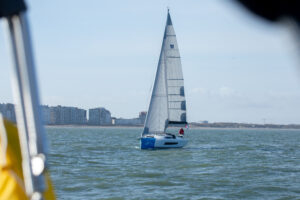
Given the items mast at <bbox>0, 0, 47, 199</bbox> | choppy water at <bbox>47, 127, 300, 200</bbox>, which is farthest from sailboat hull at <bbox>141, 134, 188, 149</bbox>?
mast at <bbox>0, 0, 47, 199</bbox>

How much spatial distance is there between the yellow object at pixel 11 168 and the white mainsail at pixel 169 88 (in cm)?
3347

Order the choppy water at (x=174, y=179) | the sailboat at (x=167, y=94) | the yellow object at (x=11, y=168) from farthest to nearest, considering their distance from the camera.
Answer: the sailboat at (x=167, y=94) < the choppy water at (x=174, y=179) < the yellow object at (x=11, y=168)

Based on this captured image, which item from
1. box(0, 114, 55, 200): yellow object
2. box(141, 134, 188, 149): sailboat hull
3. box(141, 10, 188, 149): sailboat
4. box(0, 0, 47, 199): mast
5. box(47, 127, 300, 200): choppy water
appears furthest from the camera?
box(141, 10, 188, 149): sailboat

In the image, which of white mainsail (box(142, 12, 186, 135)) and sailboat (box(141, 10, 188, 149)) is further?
white mainsail (box(142, 12, 186, 135))

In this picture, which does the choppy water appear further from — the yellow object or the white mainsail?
Answer: the yellow object

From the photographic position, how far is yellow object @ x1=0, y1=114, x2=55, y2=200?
158cm

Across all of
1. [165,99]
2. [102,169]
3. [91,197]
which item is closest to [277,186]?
[91,197]

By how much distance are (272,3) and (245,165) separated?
964 inches

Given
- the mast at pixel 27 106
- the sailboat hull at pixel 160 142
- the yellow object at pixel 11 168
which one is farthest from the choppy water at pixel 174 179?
the mast at pixel 27 106

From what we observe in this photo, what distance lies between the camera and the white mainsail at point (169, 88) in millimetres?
35562

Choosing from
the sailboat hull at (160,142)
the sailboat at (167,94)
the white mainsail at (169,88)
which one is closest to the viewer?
the sailboat hull at (160,142)

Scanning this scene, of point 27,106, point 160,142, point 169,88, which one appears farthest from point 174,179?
point 27,106

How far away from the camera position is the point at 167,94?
36125mm

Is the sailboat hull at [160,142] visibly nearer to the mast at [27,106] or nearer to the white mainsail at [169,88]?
the white mainsail at [169,88]
